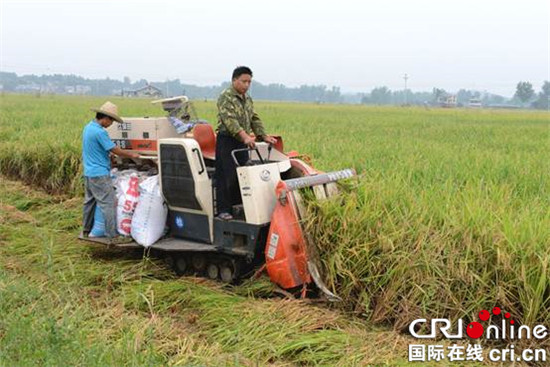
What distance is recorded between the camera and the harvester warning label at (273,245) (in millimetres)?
4738

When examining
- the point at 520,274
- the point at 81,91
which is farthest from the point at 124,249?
the point at 81,91

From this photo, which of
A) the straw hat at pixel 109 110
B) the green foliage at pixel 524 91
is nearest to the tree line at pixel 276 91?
the green foliage at pixel 524 91

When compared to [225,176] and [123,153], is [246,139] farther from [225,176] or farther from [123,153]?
[123,153]

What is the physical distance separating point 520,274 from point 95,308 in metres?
3.13

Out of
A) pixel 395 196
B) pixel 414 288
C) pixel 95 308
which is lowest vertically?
pixel 95 308

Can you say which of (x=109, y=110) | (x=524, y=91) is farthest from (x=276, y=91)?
(x=109, y=110)

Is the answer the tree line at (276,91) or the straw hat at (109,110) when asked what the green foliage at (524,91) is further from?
the straw hat at (109,110)

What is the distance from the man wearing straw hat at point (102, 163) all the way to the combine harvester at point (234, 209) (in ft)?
0.67

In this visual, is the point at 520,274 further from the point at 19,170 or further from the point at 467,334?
the point at 19,170

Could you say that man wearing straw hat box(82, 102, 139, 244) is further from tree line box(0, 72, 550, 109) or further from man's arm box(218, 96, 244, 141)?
tree line box(0, 72, 550, 109)

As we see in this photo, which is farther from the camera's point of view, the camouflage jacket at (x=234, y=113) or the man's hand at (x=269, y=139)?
the man's hand at (x=269, y=139)

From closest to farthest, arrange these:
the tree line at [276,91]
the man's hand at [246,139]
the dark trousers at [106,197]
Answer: the man's hand at [246,139] < the dark trousers at [106,197] < the tree line at [276,91]

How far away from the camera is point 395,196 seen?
503cm

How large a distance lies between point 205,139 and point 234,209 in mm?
889
